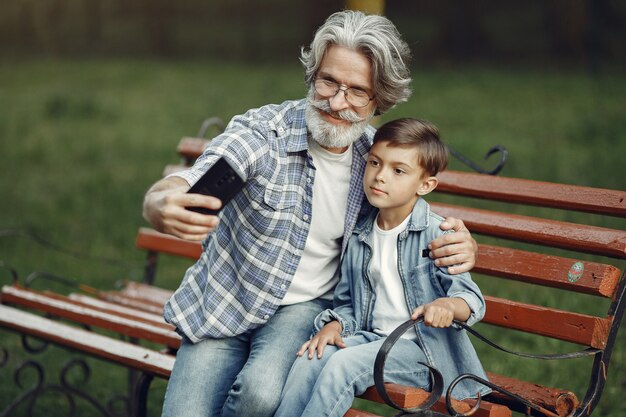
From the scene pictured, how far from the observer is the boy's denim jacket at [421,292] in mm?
3242

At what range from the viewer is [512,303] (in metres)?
3.62

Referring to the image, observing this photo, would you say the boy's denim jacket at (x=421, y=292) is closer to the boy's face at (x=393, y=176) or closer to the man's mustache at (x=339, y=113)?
the boy's face at (x=393, y=176)

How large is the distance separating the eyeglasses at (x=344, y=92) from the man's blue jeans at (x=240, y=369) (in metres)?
0.75

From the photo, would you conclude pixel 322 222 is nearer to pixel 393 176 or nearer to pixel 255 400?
pixel 393 176

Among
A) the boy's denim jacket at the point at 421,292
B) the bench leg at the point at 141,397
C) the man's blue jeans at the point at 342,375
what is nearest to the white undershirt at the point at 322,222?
the boy's denim jacket at the point at 421,292

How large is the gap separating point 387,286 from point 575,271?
694mm

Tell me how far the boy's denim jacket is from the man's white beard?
1.01 ft

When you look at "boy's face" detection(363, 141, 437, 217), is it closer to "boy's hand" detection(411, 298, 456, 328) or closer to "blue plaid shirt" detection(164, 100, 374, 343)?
"blue plaid shirt" detection(164, 100, 374, 343)

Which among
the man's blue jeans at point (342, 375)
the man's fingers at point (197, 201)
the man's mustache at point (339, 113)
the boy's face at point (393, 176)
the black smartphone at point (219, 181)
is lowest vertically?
the man's blue jeans at point (342, 375)

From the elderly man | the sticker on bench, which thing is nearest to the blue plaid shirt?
the elderly man

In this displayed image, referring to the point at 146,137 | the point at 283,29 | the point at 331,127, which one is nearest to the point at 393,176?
the point at 331,127

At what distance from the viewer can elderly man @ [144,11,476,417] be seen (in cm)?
334

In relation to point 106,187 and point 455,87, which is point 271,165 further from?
point 455,87

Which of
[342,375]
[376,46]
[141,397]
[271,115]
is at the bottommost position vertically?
[141,397]
